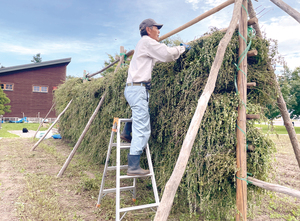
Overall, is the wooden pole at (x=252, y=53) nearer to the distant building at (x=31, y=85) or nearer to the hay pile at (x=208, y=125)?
the hay pile at (x=208, y=125)

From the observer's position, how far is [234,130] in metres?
2.60

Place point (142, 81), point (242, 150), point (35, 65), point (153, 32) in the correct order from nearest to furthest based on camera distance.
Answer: point (242, 150), point (142, 81), point (153, 32), point (35, 65)

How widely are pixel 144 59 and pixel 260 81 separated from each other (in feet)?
5.46

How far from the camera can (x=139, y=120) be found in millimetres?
2934

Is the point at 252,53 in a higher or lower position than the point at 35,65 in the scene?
lower

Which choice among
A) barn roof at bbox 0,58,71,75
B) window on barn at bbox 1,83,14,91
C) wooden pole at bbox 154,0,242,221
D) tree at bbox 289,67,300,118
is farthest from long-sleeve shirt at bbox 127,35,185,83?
tree at bbox 289,67,300,118

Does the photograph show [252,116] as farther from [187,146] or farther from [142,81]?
[142,81]

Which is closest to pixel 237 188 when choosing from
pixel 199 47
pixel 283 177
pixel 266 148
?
pixel 266 148

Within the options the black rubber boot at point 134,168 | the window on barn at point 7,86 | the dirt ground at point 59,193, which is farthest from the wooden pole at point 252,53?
the window on barn at point 7,86

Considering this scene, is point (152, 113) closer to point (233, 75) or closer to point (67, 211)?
point (233, 75)

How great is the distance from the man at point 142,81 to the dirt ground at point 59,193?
1.01 m

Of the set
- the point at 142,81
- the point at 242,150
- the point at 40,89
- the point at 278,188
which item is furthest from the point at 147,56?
the point at 40,89

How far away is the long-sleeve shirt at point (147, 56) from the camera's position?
2822mm

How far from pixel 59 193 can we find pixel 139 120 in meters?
2.25
